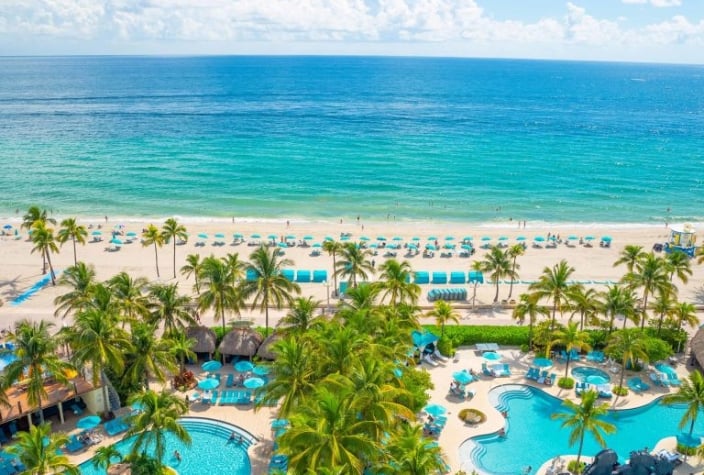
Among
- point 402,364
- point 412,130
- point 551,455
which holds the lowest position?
point 551,455

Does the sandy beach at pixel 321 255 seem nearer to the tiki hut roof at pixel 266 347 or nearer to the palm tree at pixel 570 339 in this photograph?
the tiki hut roof at pixel 266 347

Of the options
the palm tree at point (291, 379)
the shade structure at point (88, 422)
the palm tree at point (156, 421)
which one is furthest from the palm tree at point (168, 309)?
the palm tree at point (291, 379)

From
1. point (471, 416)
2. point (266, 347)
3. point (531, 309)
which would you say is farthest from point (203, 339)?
point (531, 309)

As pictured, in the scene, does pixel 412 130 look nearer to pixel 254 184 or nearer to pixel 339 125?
pixel 339 125

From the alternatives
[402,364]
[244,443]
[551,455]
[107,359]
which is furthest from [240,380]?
[551,455]

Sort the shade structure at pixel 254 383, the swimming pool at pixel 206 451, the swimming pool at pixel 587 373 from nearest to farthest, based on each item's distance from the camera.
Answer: the swimming pool at pixel 206 451
the shade structure at pixel 254 383
the swimming pool at pixel 587 373

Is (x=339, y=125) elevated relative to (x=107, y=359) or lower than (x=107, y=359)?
elevated
